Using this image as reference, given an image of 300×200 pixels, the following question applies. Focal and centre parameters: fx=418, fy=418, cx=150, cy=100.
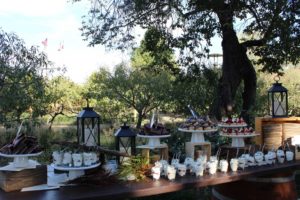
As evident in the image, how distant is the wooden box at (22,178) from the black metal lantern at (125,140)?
533mm

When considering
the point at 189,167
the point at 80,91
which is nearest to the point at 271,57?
the point at 189,167

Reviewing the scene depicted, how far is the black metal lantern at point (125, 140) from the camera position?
2639 mm

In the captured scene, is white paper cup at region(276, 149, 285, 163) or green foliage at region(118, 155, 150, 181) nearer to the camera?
green foliage at region(118, 155, 150, 181)

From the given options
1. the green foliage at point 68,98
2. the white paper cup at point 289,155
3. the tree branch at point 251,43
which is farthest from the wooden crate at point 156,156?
the green foliage at point 68,98

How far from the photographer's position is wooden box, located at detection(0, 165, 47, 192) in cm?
214

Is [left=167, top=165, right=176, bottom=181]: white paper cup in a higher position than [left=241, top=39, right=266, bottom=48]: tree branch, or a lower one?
lower

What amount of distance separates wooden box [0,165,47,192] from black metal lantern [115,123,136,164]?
533 mm

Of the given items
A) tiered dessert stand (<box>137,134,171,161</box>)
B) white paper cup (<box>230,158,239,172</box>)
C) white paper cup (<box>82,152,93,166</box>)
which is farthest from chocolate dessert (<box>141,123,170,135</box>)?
white paper cup (<box>82,152,93,166</box>)

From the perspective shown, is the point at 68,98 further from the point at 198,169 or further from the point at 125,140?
the point at 198,169

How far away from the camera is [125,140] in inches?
109

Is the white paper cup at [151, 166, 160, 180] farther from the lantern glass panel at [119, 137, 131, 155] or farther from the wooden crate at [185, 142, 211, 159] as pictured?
the wooden crate at [185, 142, 211, 159]

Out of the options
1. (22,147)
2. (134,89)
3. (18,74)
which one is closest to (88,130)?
(22,147)

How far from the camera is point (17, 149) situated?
2221mm

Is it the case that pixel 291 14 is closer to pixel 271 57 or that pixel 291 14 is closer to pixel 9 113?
pixel 271 57
